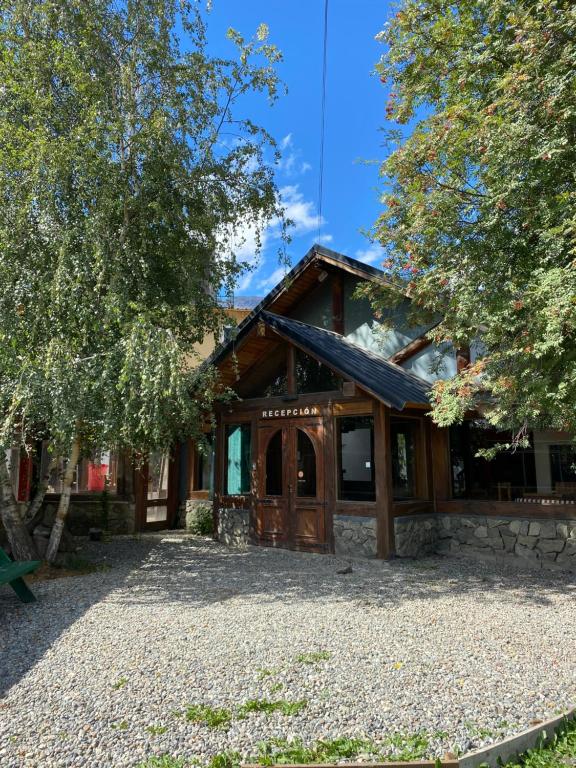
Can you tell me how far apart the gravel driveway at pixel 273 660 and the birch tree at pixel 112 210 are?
7.58 feet

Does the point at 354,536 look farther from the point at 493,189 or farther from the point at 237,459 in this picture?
the point at 493,189

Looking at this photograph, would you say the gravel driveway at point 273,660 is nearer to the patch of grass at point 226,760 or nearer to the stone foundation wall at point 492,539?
the patch of grass at point 226,760

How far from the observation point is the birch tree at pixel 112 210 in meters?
6.77

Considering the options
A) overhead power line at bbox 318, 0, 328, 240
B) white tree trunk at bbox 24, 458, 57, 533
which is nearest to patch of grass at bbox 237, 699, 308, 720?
white tree trunk at bbox 24, 458, 57, 533

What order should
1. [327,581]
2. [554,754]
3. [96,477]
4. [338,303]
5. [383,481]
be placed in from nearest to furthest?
[554,754]
[327,581]
[383,481]
[338,303]
[96,477]

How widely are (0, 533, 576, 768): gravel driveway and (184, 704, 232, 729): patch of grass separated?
0.15ft

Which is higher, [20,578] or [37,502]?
[37,502]

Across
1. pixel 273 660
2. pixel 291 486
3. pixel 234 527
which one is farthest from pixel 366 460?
pixel 273 660

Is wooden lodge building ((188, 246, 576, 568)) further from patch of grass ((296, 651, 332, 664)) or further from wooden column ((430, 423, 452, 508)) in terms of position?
patch of grass ((296, 651, 332, 664))

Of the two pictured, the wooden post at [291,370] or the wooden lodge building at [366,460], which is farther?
the wooden post at [291,370]

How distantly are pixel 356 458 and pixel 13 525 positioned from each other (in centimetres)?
545

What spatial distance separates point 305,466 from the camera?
31.0 feet

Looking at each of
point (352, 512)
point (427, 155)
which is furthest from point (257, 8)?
point (352, 512)

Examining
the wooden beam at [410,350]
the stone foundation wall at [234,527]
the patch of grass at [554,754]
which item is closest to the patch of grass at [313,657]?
the patch of grass at [554,754]
